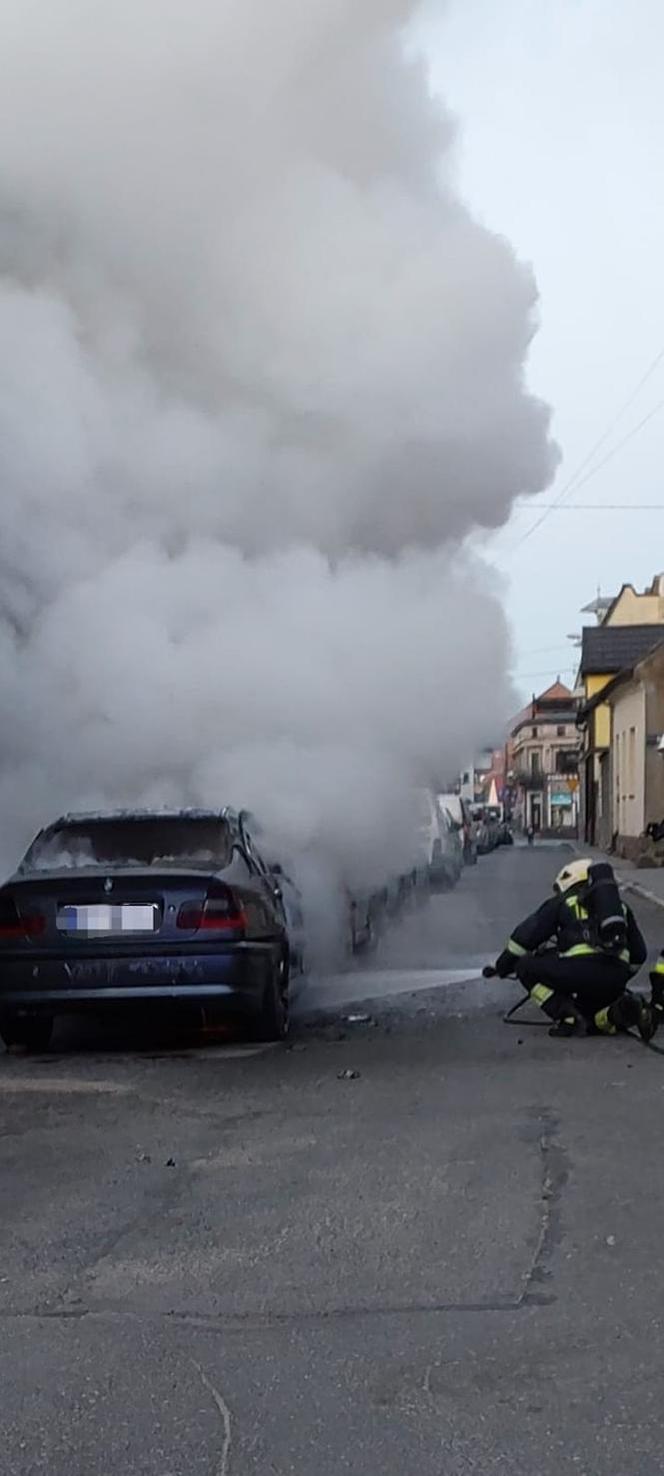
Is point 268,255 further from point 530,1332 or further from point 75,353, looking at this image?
point 530,1332

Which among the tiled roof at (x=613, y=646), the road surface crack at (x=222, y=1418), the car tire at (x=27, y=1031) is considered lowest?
the road surface crack at (x=222, y=1418)

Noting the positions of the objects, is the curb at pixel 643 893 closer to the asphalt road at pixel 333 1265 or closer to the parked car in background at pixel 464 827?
the parked car in background at pixel 464 827

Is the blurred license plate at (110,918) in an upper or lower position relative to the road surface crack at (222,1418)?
upper

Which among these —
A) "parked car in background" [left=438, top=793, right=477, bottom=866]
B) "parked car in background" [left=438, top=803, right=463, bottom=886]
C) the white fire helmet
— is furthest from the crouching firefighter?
"parked car in background" [left=438, top=793, right=477, bottom=866]

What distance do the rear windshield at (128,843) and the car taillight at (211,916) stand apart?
0.62 meters

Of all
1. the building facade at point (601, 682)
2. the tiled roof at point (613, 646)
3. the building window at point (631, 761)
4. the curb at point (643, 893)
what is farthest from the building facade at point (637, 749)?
the tiled roof at point (613, 646)

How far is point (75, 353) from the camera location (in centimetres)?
1091

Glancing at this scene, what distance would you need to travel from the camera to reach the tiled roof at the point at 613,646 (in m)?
54.7

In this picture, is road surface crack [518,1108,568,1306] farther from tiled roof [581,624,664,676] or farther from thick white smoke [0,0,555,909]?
tiled roof [581,624,664,676]

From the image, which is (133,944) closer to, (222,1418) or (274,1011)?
(274,1011)

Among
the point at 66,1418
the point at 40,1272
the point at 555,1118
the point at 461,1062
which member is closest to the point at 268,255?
the point at 461,1062

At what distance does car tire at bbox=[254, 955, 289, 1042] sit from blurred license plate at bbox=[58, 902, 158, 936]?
0.74 meters

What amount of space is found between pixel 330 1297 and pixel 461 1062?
12.4 ft

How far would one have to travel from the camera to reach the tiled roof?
179ft
